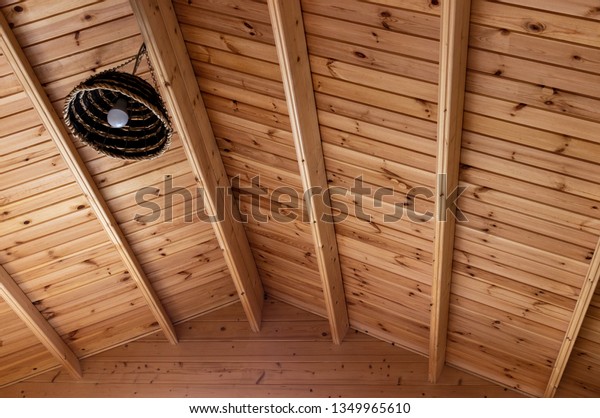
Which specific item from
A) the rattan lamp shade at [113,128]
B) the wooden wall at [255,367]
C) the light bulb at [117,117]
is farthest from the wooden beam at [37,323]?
the light bulb at [117,117]

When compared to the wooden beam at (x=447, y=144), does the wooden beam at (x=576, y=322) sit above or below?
below

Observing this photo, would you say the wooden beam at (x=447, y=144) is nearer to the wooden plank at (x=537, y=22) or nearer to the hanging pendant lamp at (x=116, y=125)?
the wooden plank at (x=537, y=22)

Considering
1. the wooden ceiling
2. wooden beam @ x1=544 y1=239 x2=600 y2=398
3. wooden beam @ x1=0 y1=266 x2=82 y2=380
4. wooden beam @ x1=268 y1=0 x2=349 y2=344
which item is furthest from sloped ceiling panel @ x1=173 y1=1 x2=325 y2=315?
wooden beam @ x1=544 y1=239 x2=600 y2=398

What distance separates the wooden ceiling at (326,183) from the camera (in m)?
2.83

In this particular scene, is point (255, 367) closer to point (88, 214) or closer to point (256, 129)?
point (88, 214)

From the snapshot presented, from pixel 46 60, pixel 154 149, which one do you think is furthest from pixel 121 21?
pixel 154 149

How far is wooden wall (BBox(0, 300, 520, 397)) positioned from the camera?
443cm

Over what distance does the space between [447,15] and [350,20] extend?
1.79 ft

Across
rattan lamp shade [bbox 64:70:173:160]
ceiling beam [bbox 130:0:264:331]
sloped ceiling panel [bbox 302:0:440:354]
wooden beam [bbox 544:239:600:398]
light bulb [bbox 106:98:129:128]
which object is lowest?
wooden beam [bbox 544:239:600:398]

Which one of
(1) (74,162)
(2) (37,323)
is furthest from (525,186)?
(2) (37,323)

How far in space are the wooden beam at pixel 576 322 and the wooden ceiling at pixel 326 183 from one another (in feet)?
0.04

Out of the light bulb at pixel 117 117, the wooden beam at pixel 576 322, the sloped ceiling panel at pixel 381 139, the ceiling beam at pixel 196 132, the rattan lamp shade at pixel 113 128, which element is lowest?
the wooden beam at pixel 576 322

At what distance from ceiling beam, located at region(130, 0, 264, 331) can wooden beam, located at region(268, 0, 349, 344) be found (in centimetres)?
46

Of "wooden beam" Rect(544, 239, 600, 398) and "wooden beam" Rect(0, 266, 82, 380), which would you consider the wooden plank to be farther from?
"wooden beam" Rect(0, 266, 82, 380)
